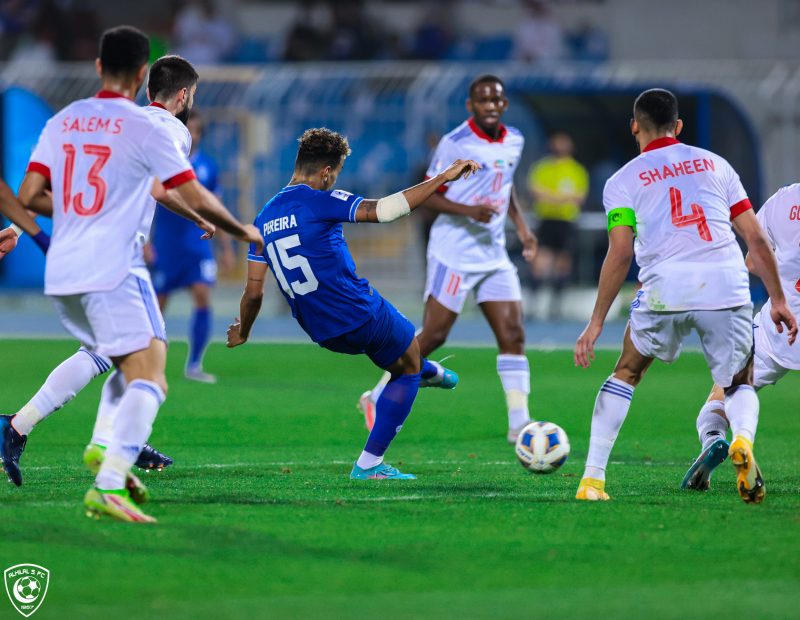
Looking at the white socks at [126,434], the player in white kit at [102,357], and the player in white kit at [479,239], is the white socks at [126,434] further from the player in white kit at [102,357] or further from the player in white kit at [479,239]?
the player in white kit at [479,239]

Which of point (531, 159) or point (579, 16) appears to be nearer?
point (531, 159)

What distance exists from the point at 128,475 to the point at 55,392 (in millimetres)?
1369

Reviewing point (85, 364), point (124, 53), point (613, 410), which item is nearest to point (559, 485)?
point (613, 410)

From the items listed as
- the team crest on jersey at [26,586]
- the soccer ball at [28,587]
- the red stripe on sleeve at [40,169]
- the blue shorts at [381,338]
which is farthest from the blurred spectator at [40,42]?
the soccer ball at [28,587]

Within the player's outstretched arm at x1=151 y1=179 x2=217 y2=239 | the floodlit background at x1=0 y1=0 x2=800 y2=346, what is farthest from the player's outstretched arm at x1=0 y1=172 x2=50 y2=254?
the floodlit background at x1=0 y1=0 x2=800 y2=346

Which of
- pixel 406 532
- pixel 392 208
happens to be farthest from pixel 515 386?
pixel 406 532

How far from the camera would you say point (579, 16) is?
2708 cm

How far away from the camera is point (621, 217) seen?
697cm

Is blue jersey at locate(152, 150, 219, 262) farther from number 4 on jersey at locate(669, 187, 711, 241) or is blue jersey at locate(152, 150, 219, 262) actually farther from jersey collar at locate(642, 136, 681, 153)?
number 4 on jersey at locate(669, 187, 711, 241)

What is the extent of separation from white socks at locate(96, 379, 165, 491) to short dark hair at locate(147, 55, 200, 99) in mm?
2001

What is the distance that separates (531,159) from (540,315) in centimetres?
287

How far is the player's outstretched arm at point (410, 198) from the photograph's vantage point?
22.8 ft

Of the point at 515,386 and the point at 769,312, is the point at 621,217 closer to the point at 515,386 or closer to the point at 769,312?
the point at 769,312

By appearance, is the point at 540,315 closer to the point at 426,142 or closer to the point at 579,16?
the point at 426,142
